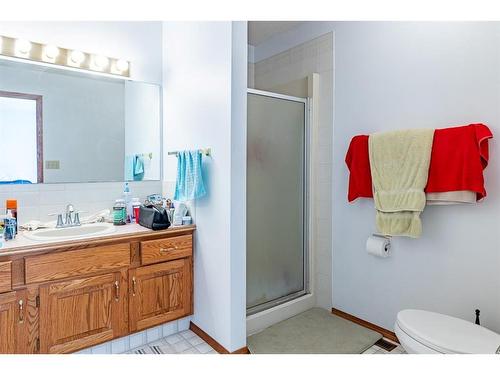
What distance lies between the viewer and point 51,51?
2.14m

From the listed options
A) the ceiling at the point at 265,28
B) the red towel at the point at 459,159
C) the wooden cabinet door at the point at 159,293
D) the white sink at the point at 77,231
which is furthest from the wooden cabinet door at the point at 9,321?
the ceiling at the point at 265,28

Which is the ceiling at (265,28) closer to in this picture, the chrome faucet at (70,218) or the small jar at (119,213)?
the small jar at (119,213)

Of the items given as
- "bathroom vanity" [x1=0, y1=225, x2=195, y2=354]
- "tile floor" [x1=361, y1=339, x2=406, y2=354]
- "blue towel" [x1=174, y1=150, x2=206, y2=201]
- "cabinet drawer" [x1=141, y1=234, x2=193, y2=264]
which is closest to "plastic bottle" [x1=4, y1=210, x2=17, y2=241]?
"bathroom vanity" [x1=0, y1=225, x2=195, y2=354]

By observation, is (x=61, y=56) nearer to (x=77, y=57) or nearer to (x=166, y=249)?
(x=77, y=57)

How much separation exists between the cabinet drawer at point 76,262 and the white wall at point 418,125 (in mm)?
1587

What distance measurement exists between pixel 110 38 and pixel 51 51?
1.36ft

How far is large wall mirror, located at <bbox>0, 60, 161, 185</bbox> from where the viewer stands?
2039 mm

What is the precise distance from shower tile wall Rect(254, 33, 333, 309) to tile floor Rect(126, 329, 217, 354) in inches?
41.7

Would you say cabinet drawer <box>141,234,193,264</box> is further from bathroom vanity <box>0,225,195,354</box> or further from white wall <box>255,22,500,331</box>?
white wall <box>255,22,500,331</box>

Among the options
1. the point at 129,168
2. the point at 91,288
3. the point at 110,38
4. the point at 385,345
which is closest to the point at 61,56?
the point at 110,38

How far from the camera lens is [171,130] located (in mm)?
2521

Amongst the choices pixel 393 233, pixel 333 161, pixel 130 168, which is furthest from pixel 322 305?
pixel 130 168

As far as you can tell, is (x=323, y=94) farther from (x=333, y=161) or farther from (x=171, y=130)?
(x=171, y=130)

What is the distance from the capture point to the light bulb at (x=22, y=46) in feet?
6.69
